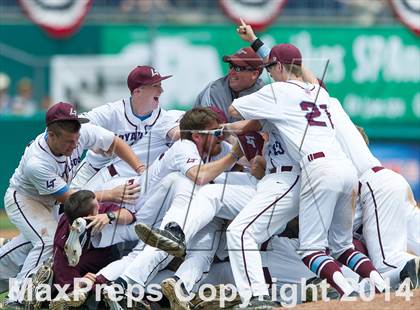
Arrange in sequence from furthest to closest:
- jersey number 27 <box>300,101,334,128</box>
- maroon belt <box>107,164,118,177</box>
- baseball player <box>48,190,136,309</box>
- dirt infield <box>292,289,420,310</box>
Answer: maroon belt <box>107,164,118,177</box>, jersey number 27 <box>300,101,334,128</box>, baseball player <box>48,190,136,309</box>, dirt infield <box>292,289,420,310</box>

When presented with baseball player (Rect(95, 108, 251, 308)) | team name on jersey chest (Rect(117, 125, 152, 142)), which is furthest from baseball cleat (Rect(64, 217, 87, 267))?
team name on jersey chest (Rect(117, 125, 152, 142))

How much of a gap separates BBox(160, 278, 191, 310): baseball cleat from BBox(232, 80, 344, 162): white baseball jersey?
1304 millimetres

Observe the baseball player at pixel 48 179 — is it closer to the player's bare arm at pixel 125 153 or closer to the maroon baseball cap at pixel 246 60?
the player's bare arm at pixel 125 153

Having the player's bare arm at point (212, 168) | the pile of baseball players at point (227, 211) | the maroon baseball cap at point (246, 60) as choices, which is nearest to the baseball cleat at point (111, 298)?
the pile of baseball players at point (227, 211)

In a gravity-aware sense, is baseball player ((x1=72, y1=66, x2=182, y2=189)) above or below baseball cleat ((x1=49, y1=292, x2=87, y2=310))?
above

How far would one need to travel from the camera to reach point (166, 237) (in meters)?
7.06

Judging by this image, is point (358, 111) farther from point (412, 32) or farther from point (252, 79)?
point (252, 79)

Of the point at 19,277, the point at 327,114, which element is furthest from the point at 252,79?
the point at 19,277

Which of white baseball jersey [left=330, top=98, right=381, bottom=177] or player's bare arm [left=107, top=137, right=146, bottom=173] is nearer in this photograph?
white baseball jersey [left=330, top=98, right=381, bottom=177]

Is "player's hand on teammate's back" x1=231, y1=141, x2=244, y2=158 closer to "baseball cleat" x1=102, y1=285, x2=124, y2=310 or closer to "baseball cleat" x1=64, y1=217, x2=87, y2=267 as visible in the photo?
"baseball cleat" x1=64, y1=217, x2=87, y2=267

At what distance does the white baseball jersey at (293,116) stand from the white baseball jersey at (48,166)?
1.38m

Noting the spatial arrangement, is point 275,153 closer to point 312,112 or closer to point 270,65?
point 312,112

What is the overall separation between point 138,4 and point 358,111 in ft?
15.5

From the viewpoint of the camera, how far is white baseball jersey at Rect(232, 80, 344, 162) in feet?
24.3
